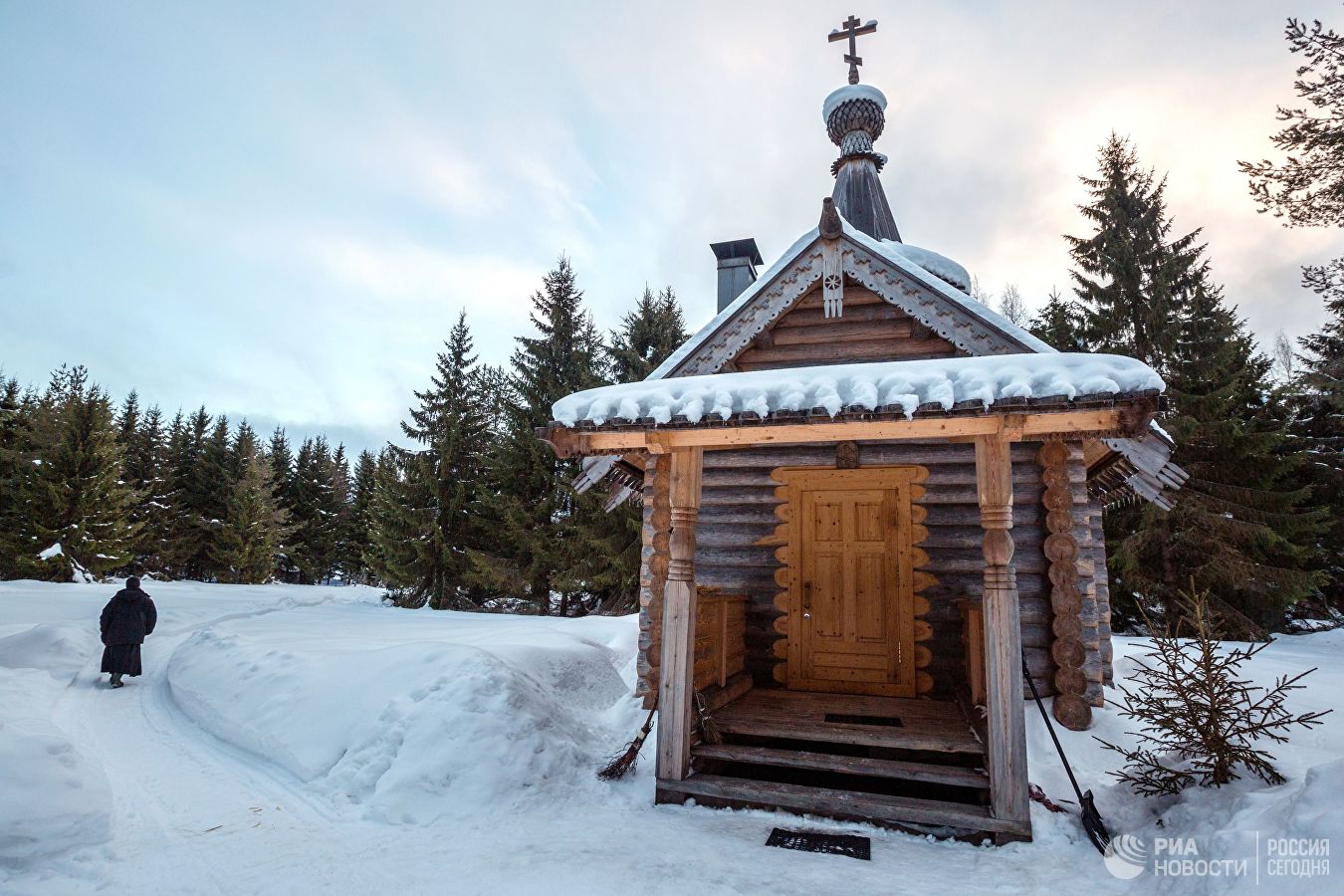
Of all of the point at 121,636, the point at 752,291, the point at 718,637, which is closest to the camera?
the point at 718,637

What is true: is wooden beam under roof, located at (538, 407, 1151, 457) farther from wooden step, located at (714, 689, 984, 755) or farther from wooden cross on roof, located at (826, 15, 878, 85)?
wooden cross on roof, located at (826, 15, 878, 85)

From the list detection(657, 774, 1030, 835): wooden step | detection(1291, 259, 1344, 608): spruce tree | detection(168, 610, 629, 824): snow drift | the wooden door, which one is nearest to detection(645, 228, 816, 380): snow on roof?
the wooden door

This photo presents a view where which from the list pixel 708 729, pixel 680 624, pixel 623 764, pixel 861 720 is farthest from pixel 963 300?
pixel 623 764

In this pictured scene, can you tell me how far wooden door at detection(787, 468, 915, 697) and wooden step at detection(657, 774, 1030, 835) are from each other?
2.49m

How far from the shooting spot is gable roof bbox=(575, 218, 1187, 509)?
286 inches

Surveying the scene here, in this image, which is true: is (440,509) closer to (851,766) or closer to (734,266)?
(734,266)

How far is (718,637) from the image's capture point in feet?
22.5

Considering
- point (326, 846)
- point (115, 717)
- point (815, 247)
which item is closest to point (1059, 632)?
point (815, 247)

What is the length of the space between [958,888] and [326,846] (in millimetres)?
4056

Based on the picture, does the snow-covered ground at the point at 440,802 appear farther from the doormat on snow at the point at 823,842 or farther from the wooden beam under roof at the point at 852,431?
the wooden beam under roof at the point at 852,431

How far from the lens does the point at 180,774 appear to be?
5.52 metres

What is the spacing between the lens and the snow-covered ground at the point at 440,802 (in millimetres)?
3773

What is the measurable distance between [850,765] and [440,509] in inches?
752

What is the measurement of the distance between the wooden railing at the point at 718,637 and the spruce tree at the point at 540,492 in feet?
39.5
